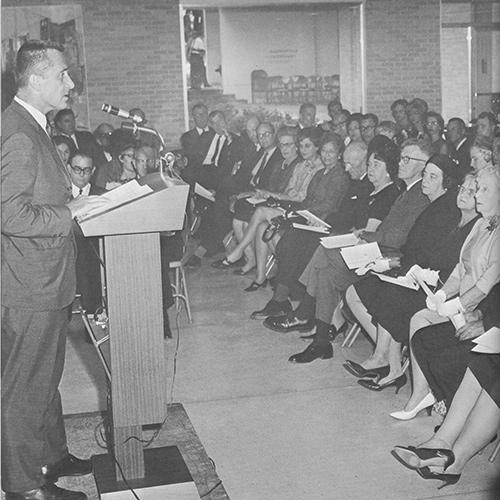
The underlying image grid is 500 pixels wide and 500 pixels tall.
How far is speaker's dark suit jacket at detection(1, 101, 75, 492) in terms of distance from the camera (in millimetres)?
3119

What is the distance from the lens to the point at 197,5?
1184cm

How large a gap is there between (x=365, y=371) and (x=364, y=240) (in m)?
0.93

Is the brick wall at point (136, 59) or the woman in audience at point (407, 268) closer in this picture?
the woman in audience at point (407, 268)

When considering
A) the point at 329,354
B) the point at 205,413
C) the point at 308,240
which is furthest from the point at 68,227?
the point at 308,240

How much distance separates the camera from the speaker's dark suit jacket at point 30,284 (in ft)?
10.2

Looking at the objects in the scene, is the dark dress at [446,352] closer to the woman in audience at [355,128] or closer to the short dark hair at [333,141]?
the short dark hair at [333,141]

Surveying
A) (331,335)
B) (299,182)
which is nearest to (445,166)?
(331,335)

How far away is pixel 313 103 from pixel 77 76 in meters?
3.06

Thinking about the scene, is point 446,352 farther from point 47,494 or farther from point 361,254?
point 47,494

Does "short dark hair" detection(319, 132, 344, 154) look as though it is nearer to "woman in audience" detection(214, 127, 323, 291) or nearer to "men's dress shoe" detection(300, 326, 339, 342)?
"woman in audience" detection(214, 127, 323, 291)

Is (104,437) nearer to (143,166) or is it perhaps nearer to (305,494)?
(305,494)

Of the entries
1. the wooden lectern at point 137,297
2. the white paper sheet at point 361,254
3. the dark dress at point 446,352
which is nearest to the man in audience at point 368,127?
the white paper sheet at point 361,254

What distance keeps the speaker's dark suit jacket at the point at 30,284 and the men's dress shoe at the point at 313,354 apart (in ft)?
7.46

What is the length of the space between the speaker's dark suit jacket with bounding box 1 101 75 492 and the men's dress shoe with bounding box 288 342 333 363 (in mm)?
2274
